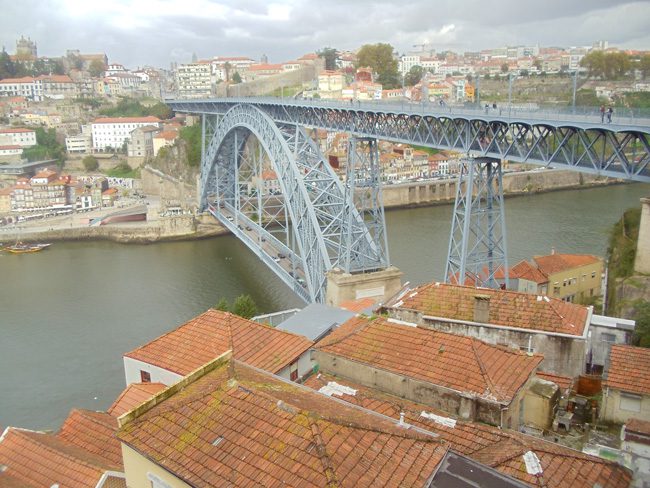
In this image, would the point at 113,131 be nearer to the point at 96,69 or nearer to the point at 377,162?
the point at 96,69

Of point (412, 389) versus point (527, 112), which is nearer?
point (412, 389)

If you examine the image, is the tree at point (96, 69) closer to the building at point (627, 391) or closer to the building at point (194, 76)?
the building at point (194, 76)

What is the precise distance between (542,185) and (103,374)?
2914cm

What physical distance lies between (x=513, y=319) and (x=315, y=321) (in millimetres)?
2702

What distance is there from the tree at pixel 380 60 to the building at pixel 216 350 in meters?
44.8

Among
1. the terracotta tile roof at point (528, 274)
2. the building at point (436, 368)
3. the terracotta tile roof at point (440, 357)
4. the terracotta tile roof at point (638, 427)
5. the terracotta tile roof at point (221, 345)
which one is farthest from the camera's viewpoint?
the terracotta tile roof at point (528, 274)

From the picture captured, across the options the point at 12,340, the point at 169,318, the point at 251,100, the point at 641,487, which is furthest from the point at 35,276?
Answer: the point at 641,487

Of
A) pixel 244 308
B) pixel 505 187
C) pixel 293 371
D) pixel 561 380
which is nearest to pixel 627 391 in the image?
pixel 561 380

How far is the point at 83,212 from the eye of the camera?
2981cm

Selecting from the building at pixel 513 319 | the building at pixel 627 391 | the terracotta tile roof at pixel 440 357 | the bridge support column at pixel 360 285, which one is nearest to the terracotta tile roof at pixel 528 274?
the bridge support column at pixel 360 285

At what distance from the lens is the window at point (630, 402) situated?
5.88 metres

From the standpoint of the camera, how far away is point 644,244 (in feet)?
40.1

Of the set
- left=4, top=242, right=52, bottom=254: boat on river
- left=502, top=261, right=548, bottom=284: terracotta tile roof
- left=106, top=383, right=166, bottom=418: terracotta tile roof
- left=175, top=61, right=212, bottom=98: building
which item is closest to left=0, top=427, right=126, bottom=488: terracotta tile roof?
left=106, top=383, right=166, bottom=418: terracotta tile roof

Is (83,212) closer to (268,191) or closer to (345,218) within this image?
(268,191)
